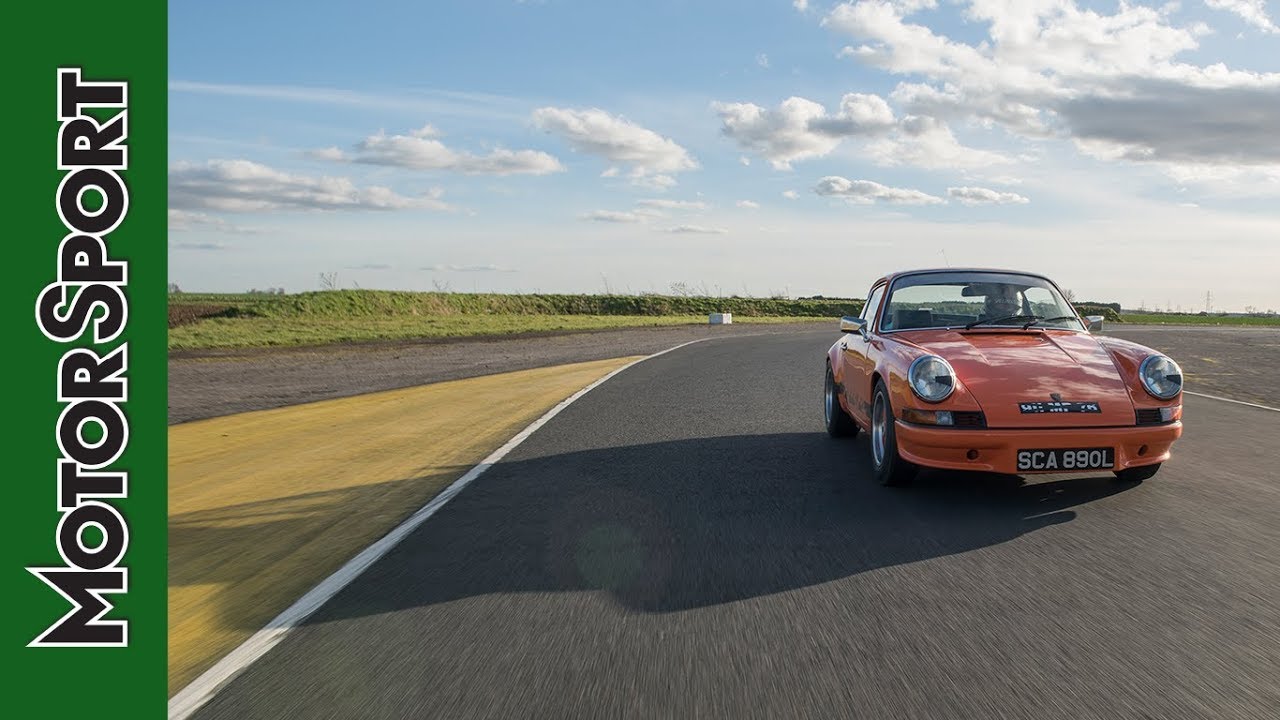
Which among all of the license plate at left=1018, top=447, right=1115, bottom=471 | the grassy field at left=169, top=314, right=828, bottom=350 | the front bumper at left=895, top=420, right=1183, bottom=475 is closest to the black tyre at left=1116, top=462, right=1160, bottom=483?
the front bumper at left=895, top=420, right=1183, bottom=475

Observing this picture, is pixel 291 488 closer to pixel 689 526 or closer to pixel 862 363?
pixel 689 526

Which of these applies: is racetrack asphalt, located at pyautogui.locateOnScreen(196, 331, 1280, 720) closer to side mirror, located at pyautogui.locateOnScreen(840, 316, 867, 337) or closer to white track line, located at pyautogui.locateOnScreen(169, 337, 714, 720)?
white track line, located at pyautogui.locateOnScreen(169, 337, 714, 720)

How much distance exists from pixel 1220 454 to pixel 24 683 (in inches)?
347

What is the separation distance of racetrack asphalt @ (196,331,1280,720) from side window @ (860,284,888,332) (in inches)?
57.0

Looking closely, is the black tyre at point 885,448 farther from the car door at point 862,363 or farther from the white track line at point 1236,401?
the white track line at point 1236,401

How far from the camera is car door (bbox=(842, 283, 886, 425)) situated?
8.24m

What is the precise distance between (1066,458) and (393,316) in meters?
51.1

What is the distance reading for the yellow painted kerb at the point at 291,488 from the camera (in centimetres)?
498

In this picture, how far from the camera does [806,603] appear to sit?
4.61 meters

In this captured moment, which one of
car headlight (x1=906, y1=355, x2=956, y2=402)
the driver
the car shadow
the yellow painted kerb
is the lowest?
the yellow painted kerb

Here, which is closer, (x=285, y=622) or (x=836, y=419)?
(x=285, y=622)

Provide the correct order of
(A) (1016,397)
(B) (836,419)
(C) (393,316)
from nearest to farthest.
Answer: (A) (1016,397) < (B) (836,419) < (C) (393,316)

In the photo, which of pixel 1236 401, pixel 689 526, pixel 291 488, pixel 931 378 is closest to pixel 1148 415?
pixel 931 378

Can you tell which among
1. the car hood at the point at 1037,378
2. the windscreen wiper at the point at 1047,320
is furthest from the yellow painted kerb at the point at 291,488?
the windscreen wiper at the point at 1047,320
